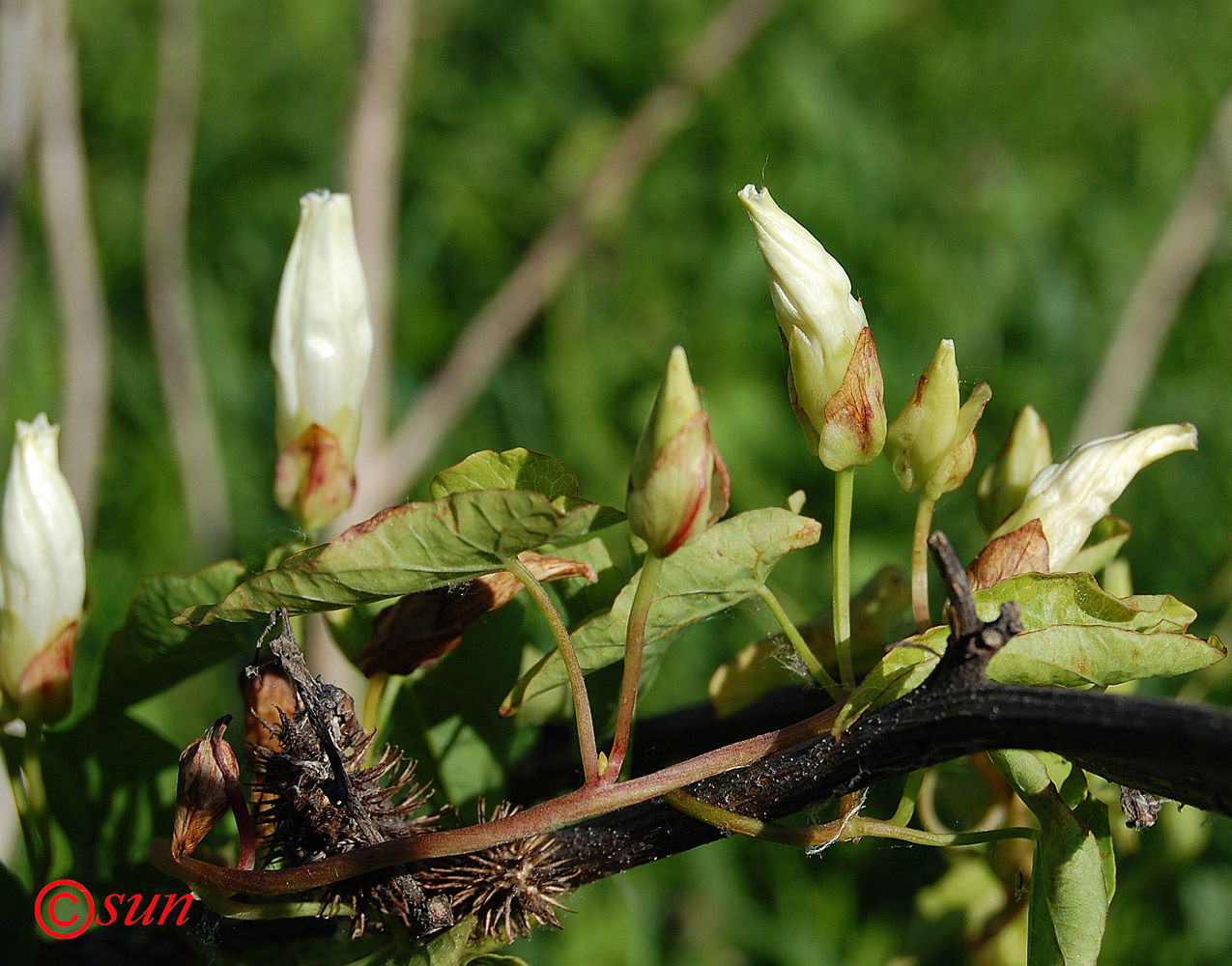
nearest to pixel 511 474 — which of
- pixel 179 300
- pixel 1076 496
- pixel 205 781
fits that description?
pixel 205 781

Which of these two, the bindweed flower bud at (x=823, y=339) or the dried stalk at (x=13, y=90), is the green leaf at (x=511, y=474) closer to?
the bindweed flower bud at (x=823, y=339)

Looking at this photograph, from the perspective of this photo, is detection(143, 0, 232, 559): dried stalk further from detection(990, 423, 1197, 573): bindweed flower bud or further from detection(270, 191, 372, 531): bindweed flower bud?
detection(990, 423, 1197, 573): bindweed flower bud

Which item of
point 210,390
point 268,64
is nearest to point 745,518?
point 210,390

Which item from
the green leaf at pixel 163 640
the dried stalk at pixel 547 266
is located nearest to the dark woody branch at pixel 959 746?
the green leaf at pixel 163 640

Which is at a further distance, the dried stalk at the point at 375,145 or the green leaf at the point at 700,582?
the dried stalk at the point at 375,145

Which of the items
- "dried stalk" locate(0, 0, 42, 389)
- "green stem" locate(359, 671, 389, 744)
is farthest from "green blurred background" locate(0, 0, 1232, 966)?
"green stem" locate(359, 671, 389, 744)

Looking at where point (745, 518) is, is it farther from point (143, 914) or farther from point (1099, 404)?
point (1099, 404)

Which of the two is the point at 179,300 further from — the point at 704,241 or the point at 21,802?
the point at 21,802
